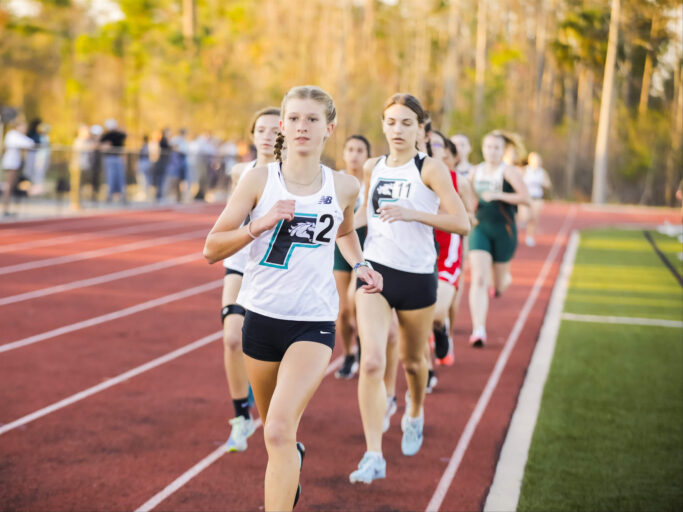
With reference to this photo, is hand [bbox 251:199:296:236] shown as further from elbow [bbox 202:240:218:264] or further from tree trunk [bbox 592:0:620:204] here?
tree trunk [bbox 592:0:620:204]

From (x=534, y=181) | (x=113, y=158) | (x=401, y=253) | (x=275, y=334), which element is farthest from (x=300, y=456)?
(x=113, y=158)

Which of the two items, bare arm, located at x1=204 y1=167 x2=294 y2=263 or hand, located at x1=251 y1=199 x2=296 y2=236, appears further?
bare arm, located at x1=204 y1=167 x2=294 y2=263

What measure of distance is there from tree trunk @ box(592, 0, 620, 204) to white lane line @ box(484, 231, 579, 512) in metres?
29.8

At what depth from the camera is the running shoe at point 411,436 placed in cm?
530

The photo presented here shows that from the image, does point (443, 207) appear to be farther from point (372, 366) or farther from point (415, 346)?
point (372, 366)

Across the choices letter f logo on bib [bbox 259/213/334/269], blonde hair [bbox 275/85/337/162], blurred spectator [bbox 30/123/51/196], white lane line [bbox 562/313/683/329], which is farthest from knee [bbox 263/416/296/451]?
blurred spectator [bbox 30/123/51/196]

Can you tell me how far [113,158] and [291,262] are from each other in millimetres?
17286

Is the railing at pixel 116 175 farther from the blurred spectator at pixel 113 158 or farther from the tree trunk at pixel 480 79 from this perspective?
the tree trunk at pixel 480 79

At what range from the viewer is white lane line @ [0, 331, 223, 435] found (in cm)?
559

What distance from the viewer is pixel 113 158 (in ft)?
64.8

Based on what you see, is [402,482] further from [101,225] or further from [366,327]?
[101,225]

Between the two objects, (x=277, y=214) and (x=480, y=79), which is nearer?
(x=277, y=214)

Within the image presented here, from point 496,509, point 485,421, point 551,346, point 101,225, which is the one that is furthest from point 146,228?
point 496,509

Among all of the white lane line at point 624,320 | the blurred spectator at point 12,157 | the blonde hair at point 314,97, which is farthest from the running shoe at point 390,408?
the blurred spectator at point 12,157
